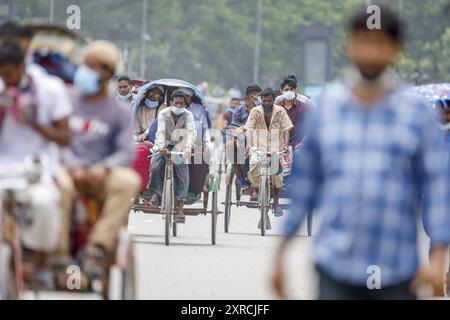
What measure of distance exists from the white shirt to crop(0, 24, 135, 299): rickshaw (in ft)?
0.30

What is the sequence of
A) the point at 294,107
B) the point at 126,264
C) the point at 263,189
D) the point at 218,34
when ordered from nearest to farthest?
1. the point at 126,264
2. the point at 263,189
3. the point at 294,107
4. the point at 218,34

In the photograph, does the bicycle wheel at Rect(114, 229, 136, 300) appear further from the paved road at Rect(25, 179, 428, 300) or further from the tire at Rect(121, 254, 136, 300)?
the paved road at Rect(25, 179, 428, 300)

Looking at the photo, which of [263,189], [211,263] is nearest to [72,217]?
[211,263]

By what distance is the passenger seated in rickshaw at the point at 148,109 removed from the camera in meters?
21.1

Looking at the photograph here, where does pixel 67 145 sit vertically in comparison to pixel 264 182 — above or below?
above

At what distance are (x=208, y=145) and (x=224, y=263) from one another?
307cm

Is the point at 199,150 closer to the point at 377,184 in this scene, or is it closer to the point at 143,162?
the point at 143,162

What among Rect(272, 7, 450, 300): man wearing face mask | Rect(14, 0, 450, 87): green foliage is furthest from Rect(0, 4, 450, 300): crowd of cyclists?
Rect(14, 0, 450, 87): green foliage

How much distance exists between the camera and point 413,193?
7066mm

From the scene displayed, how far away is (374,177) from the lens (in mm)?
6992

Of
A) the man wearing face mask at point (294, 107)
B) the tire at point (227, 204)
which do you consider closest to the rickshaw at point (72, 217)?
the tire at point (227, 204)

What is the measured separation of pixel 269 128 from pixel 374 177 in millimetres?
14732

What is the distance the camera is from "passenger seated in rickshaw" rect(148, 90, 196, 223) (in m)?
19.2

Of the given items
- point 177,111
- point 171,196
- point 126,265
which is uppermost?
point 177,111
